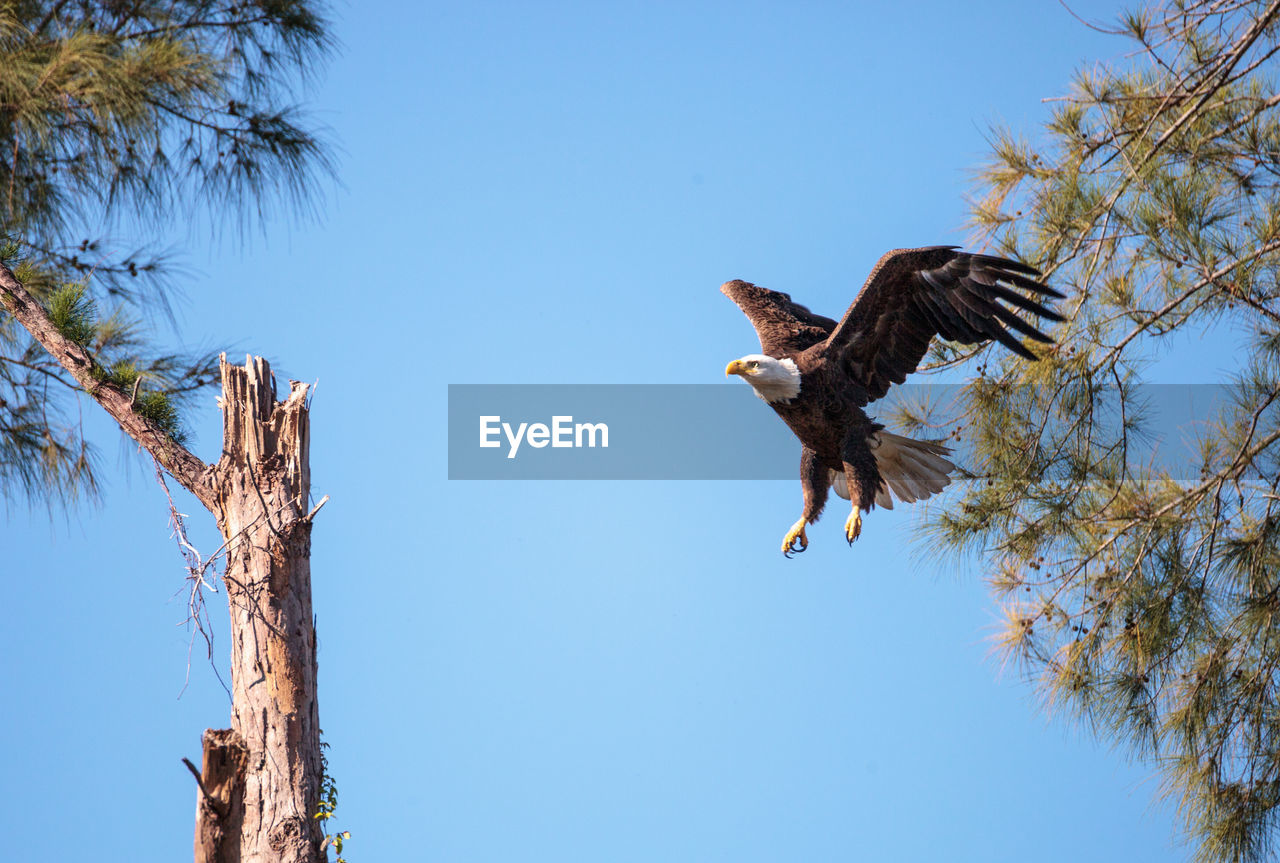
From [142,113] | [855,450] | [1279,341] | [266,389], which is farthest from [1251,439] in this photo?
[142,113]

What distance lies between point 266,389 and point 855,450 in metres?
1.54

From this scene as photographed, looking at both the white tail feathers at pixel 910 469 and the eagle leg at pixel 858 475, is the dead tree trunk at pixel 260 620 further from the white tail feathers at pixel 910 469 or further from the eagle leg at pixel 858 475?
the white tail feathers at pixel 910 469

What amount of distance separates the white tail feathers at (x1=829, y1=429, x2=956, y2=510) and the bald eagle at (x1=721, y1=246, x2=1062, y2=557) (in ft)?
0.24

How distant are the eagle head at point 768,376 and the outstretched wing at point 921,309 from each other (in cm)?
17

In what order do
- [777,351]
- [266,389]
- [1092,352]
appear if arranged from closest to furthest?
[266,389]
[777,351]
[1092,352]

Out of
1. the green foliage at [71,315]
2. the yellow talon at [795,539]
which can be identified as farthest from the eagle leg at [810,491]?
the green foliage at [71,315]

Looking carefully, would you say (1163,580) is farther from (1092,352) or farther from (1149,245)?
(1149,245)

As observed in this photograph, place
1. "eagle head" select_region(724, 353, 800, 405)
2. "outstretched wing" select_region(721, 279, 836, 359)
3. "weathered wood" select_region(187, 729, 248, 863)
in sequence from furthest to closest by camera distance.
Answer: "outstretched wing" select_region(721, 279, 836, 359)
"eagle head" select_region(724, 353, 800, 405)
"weathered wood" select_region(187, 729, 248, 863)

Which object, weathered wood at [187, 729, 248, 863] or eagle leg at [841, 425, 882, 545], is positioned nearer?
weathered wood at [187, 729, 248, 863]

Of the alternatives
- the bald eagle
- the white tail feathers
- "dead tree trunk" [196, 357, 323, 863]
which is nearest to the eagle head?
the bald eagle

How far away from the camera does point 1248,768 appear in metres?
4.14

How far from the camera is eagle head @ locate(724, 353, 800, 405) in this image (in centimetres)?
357

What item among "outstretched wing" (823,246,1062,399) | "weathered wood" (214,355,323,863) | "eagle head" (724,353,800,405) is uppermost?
"outstretched wing" (823,246,1062,399)

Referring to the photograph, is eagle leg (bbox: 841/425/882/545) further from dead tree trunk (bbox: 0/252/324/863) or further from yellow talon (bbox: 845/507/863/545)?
dead tree trunk (bbox: 0/252/324/863)
